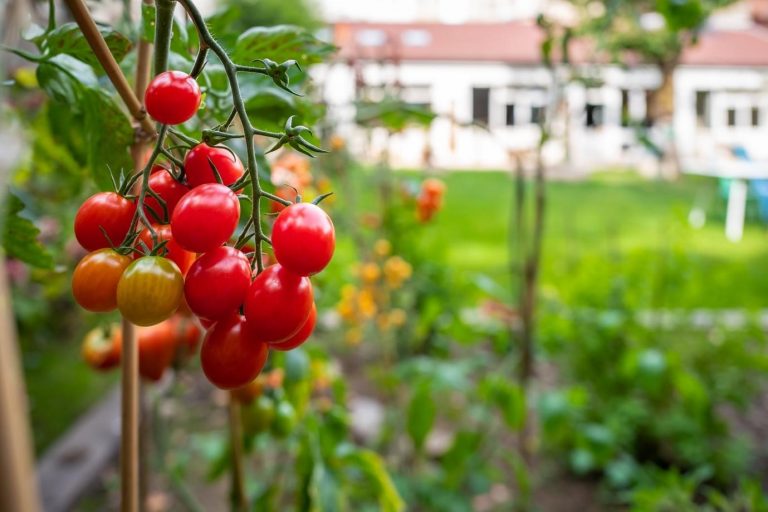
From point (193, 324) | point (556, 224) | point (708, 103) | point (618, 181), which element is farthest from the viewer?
point (708, 103)

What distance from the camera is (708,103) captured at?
16.1 m

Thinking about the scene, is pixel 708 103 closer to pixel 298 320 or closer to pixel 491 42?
pixel 491 42

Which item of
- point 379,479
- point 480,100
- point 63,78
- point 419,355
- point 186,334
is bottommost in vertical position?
point 480,100

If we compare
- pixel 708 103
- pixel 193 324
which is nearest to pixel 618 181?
pixel 708 103

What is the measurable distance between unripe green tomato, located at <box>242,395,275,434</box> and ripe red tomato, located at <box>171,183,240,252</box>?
1.88ft

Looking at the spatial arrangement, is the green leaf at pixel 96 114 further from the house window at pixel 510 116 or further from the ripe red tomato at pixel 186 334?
the house window at pixel 510 116

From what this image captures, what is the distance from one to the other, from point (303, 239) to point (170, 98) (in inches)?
4.2

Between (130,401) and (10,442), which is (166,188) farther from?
(10,442)

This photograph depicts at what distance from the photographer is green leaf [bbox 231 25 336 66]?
1.69 ft

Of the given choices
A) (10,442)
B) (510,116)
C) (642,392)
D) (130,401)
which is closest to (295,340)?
(130,401)

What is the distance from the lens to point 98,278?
0.39 metres

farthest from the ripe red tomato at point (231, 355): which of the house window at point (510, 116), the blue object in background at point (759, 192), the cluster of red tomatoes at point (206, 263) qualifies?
the house window at point (510, 116)

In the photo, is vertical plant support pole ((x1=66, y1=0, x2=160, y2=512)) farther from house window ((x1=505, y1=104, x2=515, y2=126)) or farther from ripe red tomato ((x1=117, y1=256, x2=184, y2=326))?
house window ((x1=505, y1=104, x2=515, y2=126))

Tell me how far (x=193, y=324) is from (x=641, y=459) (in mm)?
1724
